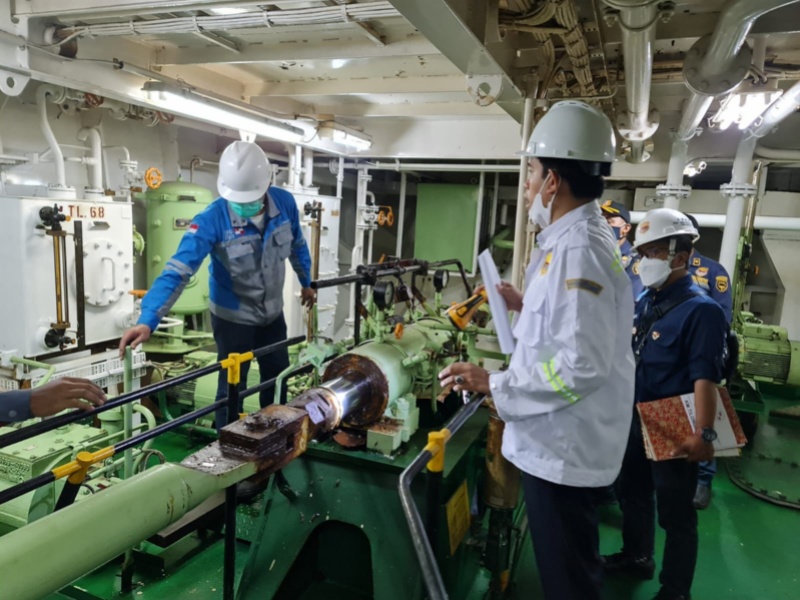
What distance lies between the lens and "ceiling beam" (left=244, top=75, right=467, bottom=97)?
4.16 meters

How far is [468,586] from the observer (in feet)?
7.89

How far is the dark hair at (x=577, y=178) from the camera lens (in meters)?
1.54

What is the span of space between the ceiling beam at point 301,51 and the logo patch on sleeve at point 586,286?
225 centimetres

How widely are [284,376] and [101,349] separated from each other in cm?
243

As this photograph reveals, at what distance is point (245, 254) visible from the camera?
2834 mm

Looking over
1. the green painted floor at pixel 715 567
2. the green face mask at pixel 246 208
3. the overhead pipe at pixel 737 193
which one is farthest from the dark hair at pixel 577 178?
the overhead pipe at pixel 737 193

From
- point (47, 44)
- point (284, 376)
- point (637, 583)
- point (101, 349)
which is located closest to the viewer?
point (284, 376)

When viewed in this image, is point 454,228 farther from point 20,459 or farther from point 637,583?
point 20,459

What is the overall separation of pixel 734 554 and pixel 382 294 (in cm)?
243

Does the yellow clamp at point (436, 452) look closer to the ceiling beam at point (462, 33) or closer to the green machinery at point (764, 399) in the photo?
the ceiling beam at point (462, 33)

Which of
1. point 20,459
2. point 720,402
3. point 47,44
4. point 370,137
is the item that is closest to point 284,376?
point 20,459

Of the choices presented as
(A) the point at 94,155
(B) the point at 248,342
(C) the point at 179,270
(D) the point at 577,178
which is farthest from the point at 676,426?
(A) the point at 94,155

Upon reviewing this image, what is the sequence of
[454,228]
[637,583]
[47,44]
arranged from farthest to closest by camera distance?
1. [454,228]
2. [47,44]
3. [637,583]

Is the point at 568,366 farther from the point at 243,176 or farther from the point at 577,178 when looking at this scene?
the point at 243,176
